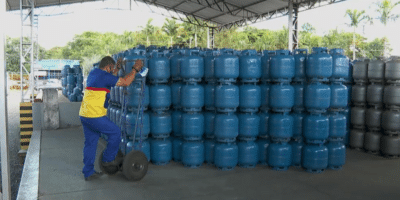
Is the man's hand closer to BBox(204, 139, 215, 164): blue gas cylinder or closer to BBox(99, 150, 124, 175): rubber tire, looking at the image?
BBox(99, 150, 124, 175): rubber tire

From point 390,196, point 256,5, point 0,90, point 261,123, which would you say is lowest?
point 390,196

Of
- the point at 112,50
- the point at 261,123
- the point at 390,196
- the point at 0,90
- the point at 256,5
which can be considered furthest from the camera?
the point at 112,50

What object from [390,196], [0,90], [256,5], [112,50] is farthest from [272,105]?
[112,50]

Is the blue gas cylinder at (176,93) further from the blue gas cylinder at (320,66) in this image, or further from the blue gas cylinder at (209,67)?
the blue gas cylinder at (320,66)

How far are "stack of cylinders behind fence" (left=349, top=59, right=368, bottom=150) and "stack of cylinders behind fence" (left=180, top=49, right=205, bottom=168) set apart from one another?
384 centimetres

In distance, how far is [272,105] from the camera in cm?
623

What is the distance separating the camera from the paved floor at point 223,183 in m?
4.97

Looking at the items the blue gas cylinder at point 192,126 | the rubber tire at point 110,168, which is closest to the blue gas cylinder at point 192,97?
the blue gas cylinder at point 192,126

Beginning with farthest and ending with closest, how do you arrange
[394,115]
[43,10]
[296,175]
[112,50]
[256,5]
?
[112,50] → [43,10] → [256,5] → [394,115] → [296,175]

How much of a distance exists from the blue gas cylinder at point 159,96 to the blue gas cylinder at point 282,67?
1932 millimetres

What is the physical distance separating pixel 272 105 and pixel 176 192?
7.71 ft

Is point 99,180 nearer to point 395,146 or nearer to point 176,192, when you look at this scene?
point 176,192

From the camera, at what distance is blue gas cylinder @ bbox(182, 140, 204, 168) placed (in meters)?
6.30

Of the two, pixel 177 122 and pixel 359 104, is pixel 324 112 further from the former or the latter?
pixel 177 122
